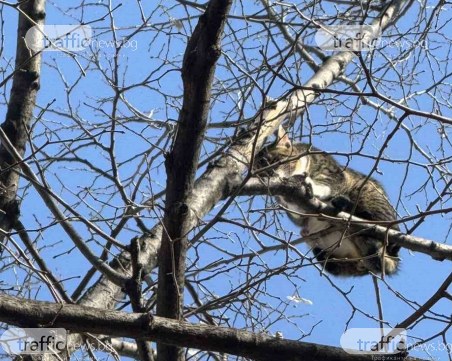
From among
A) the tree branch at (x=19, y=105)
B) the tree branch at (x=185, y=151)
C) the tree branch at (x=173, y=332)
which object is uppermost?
the tree branch at (x=19, y=105)

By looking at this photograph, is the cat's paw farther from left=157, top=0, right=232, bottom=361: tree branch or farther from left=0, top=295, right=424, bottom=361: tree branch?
left=0, top=295, right=424, bottom=361: tree branch

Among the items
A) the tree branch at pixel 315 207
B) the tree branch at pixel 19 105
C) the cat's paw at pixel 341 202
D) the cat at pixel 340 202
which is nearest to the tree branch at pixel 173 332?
the tree branch at pixel 315 207

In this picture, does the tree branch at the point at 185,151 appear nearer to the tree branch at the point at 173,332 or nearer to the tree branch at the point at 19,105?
the tree branch at the point at 173,332

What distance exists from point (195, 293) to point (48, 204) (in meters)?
0.92

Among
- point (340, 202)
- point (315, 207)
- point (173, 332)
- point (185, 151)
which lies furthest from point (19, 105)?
point (340, 202)

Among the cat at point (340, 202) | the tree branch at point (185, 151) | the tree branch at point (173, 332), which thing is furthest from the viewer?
the cat at point (340, 202)

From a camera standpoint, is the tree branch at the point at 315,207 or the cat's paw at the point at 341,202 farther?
the cat's paw at the point at 341,202

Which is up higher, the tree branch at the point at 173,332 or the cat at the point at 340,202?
the cat at the point at 340,202

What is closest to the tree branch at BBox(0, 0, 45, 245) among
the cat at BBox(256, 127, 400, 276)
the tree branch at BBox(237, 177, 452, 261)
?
the tree branch at BBox(237, 177, 452, 261)

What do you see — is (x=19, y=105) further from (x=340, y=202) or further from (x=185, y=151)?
(x=340, y=202)

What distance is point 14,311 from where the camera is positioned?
2.39 meters

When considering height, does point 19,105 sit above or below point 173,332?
above

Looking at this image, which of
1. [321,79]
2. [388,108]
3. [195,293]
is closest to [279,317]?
[195,293]

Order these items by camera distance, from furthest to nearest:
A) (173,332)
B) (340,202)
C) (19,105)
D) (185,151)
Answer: (340,202) < (19,105) < (185,151) < (173,332)
